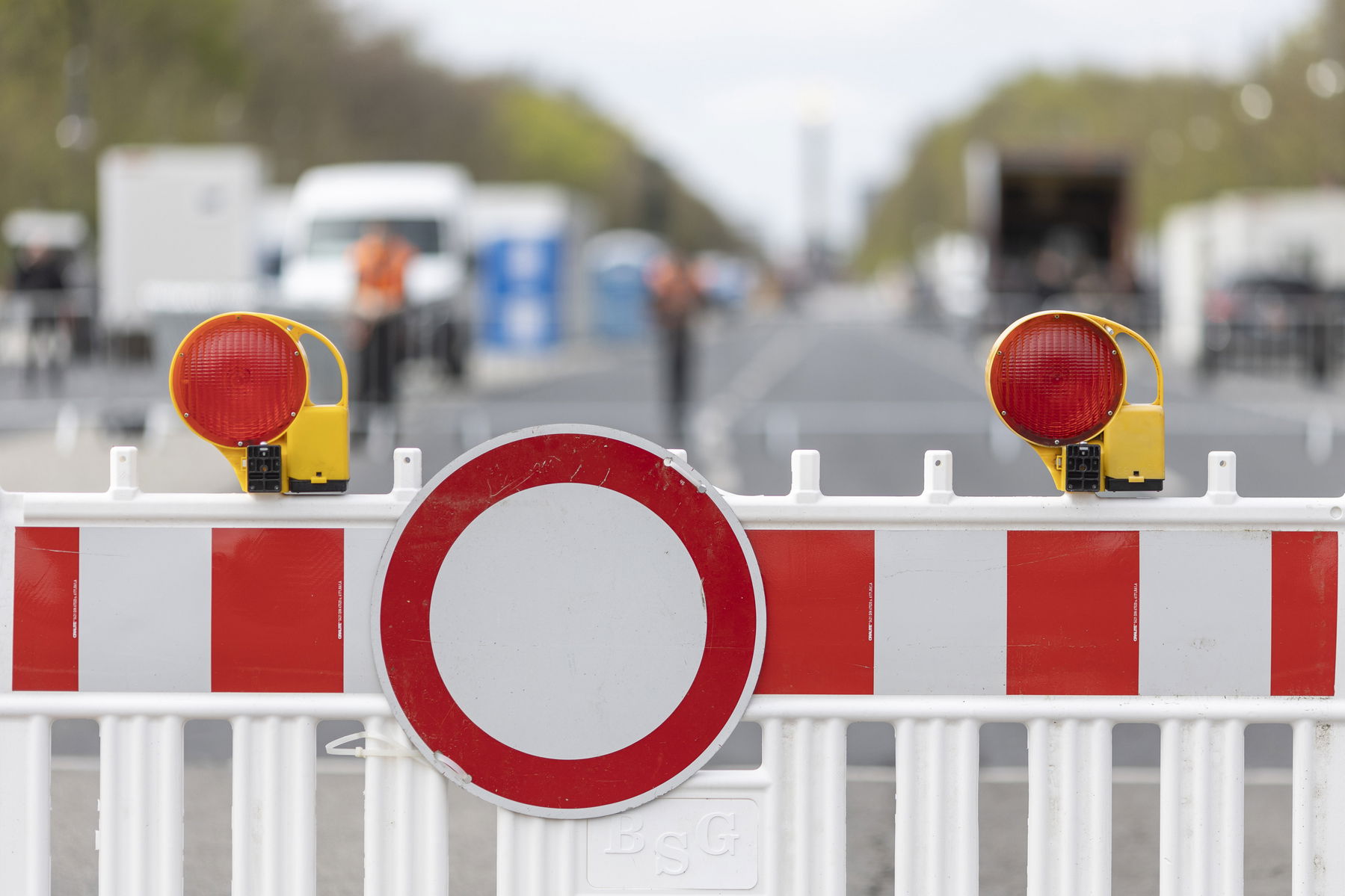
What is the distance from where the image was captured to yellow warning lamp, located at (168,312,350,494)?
3.33 metres

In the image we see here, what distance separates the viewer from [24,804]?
11.2 feet

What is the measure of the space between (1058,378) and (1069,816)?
71cm

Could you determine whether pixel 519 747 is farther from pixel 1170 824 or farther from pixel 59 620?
pixel 1170 824

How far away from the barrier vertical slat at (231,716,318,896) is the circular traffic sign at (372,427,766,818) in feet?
0.65

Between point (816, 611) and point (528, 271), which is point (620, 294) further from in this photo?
point (816, 611)

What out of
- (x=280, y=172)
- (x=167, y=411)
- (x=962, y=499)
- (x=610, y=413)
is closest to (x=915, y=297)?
(x=280, y=172)

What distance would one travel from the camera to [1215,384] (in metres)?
28.1

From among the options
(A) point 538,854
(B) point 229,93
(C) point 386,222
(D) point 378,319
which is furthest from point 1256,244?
(A) point 538,854

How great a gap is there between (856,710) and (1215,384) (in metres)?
25.7

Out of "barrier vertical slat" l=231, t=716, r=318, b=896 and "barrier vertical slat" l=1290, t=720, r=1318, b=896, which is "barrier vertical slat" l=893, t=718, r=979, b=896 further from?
"barrier vertical slat" l=231, t=716, r=318, b=896

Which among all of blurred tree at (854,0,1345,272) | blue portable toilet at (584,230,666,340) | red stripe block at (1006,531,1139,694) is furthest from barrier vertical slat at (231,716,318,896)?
blue portable toilet at (584,230,666,340)

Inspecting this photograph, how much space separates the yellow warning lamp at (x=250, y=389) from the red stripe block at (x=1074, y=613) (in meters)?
1.11

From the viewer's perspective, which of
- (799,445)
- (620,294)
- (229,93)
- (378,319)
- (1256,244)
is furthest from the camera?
(229,93)

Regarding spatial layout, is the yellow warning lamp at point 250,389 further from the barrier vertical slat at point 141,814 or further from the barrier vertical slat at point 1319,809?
the barrier vertical slat at point 1319,809
